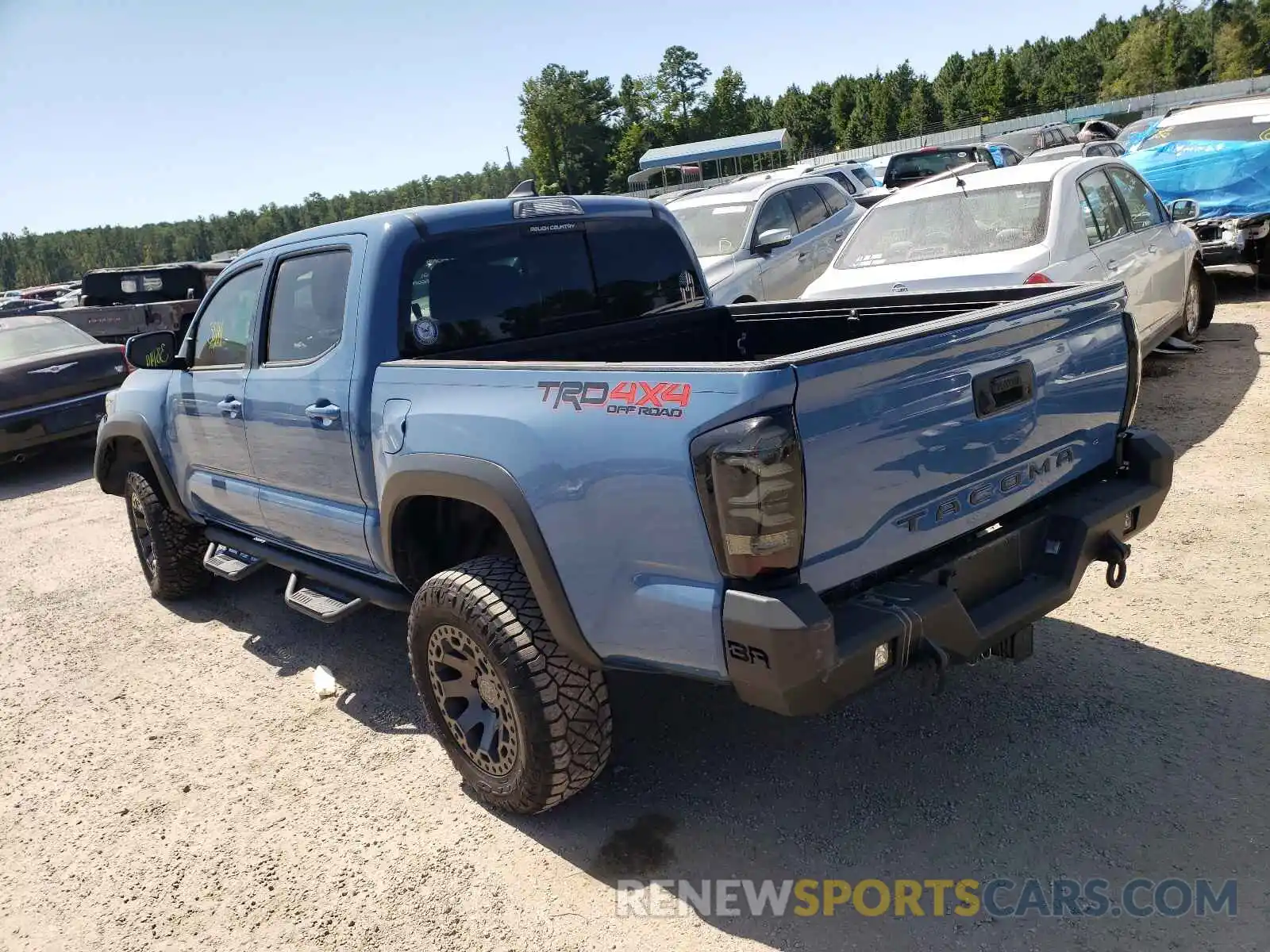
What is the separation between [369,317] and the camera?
3.61m

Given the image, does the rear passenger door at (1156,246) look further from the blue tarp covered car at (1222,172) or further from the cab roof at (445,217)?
the cab roof at (445,217)

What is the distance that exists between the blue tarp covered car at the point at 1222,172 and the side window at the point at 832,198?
3.48 meters

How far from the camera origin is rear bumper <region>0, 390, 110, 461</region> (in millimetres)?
9555

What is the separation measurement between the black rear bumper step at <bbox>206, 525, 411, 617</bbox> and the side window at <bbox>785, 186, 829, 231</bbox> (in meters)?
7.01

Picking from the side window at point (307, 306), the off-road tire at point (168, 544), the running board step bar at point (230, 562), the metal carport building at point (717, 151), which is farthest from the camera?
the metal carport building at point (717, 151)

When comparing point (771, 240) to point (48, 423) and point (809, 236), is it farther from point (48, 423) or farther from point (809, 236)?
point (48, 423)

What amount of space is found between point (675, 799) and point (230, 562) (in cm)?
296

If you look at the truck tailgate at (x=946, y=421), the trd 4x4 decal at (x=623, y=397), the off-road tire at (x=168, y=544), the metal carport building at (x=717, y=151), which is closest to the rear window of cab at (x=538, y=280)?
the trd 4x4 decal at (x=623, y=397)

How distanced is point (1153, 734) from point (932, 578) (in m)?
1.19

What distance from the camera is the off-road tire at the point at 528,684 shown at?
297 centimetres

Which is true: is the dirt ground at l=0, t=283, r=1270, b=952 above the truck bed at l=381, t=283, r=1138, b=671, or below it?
below

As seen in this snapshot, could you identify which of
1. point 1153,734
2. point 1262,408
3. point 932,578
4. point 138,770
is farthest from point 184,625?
point 1262,408

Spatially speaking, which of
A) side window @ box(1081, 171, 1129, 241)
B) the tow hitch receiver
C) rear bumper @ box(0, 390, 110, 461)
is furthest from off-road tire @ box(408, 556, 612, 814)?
rear bumper @ box(0, 390, 110, 461)

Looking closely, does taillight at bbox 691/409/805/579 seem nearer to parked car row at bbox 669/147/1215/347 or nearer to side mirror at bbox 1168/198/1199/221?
parked car row at bbox 669/147/1215/347
